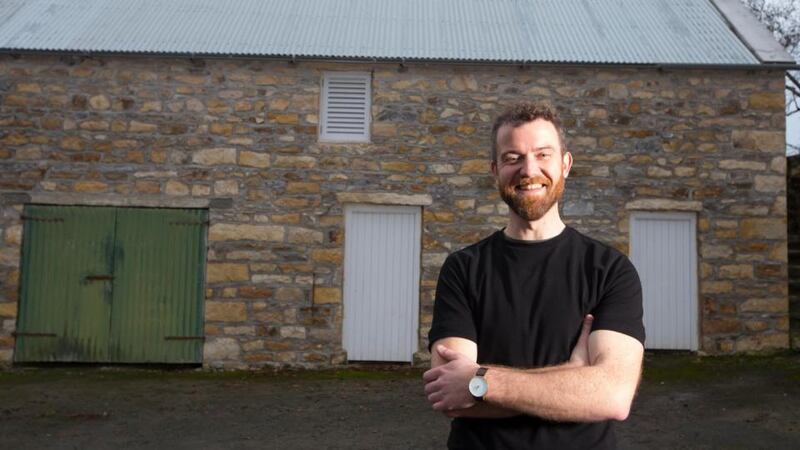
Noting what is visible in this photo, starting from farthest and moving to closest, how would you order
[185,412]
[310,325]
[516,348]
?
[310,325] → [185,412] → [516,348]

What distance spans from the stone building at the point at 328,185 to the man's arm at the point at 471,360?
19.6ft

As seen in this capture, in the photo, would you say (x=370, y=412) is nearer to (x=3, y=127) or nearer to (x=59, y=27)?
(x=3, y=127)

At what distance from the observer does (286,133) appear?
26.2 feet

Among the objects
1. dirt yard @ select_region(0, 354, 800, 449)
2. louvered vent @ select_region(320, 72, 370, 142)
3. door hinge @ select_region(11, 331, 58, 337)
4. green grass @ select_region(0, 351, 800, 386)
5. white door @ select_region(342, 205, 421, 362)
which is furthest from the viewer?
louvered vent @ select_region(320, 72, 370, 142)

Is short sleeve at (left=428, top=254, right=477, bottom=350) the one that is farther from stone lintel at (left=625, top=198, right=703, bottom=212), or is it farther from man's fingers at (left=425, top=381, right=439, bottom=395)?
stone lintel at (left=625, top=198, right=703, bottom=212)

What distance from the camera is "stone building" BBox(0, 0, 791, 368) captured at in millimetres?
7848

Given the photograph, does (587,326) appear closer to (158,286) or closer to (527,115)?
(527,115)

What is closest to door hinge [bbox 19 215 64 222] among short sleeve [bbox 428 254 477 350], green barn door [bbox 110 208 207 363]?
green barn door [bbox 110 208 207 363]

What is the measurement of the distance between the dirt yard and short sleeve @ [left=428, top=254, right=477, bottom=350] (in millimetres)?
3363

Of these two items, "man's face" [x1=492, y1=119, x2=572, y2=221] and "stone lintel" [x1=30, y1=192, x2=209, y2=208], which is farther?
"stone lintel" [x1=30, y1=192, x2=209, y2=208]

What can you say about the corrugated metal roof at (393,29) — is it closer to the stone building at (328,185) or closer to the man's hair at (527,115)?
the stone building at (328,185)

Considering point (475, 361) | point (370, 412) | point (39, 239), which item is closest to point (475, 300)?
point (475, 361)

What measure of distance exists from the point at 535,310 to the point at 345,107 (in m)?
6.54

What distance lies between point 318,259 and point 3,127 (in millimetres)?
3987
